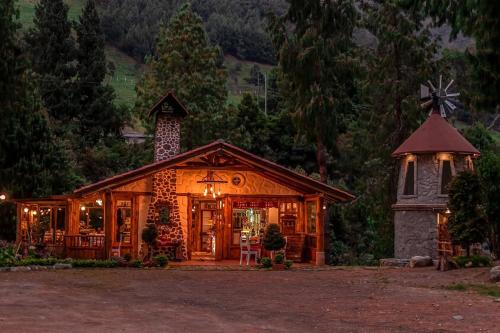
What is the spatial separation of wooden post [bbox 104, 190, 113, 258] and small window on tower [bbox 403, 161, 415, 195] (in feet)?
38.1

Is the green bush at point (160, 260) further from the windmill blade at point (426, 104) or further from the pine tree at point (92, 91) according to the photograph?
the pine tree at point (92, 91)

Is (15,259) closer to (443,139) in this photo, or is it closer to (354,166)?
(443,139)

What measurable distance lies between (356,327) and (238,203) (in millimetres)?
15332

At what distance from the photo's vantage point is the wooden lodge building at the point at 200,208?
24.5 meters

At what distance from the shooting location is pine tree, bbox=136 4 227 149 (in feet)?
131

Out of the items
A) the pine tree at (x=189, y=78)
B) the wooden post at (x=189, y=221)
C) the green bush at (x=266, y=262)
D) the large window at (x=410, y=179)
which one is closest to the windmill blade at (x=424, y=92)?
the large window at (x=410, y=179)

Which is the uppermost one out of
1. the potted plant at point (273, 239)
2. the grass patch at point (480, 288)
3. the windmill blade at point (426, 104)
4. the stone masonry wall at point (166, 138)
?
the windmill blade at point (426, 104)

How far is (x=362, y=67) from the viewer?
112 feet

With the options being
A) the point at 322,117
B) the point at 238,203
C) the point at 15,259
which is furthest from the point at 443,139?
the point at 15,259

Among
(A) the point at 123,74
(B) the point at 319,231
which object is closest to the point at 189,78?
(B) the point at 319,231

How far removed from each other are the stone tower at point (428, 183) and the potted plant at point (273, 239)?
22.3ft

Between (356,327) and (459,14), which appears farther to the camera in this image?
(459,14)

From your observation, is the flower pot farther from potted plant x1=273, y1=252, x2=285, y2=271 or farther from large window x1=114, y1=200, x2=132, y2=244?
large window x1=114, y1=200, x2=132, y2=244

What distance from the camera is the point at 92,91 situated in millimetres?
49531
